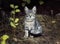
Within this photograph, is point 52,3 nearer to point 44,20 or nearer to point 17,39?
point 44,20

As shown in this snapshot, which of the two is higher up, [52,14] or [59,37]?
[52,14]

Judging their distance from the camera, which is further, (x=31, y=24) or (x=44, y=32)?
(x=44, y=32)

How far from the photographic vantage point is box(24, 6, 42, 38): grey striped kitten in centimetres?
527

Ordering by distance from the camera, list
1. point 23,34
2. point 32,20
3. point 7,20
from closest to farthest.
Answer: point 32,20, point 23,34, point 7,20

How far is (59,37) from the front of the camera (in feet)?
18.4

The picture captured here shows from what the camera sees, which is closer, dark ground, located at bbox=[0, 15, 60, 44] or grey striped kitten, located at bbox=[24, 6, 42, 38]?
grey striped kitten, located at bbox=[24, 6, 42, 38]

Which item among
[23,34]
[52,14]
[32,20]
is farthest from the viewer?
[52,14]

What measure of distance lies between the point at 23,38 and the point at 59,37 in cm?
78

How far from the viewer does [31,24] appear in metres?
5.36

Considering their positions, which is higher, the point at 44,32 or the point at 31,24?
the point at 31,24

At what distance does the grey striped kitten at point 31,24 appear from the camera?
5.27 metres

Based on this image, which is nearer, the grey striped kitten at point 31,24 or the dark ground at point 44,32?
the grey striped kitten at point 31,24

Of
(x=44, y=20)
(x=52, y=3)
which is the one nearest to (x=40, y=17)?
(x=44, y=20)

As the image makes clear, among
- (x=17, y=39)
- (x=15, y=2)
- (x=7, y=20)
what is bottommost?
(x=17, y=39)
